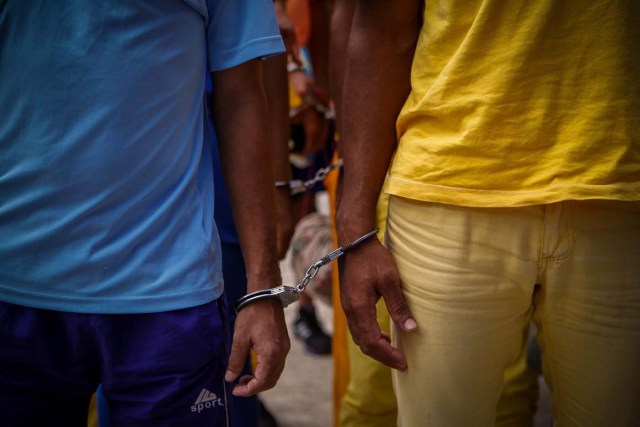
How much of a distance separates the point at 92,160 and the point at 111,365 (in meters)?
0.38

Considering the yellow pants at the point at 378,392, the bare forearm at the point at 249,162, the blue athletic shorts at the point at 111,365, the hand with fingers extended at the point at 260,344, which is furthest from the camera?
the yellow pants at the point at 378,392

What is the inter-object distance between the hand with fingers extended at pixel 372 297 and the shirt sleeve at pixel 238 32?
0.49 metres

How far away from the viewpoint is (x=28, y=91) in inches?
49.8

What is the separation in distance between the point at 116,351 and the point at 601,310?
36.5 inches

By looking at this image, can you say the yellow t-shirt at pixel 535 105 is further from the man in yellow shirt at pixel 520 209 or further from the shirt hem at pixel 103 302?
the shirt hem at pixel 103 302

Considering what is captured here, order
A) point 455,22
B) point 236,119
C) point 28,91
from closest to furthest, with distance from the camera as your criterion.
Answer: point 28,91
point 455,22
point 236,119

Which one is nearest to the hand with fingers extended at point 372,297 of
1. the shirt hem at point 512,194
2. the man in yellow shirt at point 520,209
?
the man in yellow shirt at point 520,209

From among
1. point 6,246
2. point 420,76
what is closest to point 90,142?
point 6,246

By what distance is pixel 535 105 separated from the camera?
4.38 feet

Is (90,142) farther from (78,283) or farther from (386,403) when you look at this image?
(386,403)

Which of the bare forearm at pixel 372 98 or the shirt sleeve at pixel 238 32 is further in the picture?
the bare forearm at pixel 372 98

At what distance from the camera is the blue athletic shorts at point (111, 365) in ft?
4.15

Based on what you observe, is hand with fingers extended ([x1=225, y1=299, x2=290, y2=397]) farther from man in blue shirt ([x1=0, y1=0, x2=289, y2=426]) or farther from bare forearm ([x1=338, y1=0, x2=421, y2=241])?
bare forearm ([x1=338, y1=0, x2=421, y2=241])

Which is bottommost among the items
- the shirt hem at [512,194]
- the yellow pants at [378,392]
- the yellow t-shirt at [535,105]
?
the yellow pants at [378,392]
